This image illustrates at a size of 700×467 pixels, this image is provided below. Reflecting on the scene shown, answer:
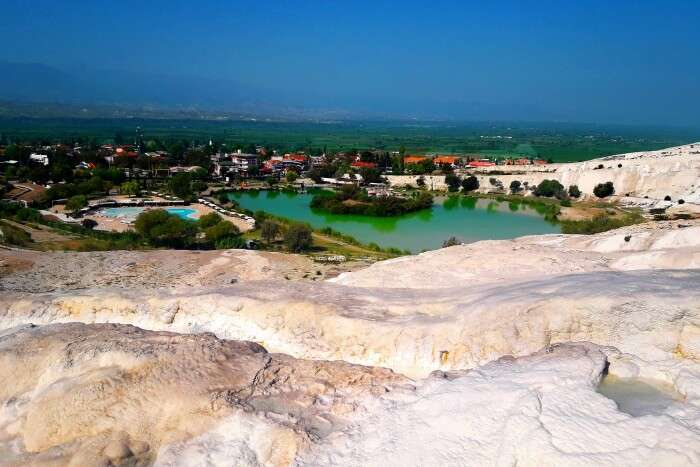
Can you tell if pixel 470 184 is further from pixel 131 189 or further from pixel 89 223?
pixel 89 223

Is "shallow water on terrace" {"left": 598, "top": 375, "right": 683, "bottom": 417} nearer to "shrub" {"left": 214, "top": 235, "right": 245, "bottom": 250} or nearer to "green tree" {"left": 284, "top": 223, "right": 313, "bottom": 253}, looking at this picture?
"green tree" {"left": 284, "top": 223, "right": 313, "bottom": 253}

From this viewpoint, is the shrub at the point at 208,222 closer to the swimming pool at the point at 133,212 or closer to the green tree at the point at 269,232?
the green tree at the point at 269,232

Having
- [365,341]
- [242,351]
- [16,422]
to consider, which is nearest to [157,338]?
[242,351]

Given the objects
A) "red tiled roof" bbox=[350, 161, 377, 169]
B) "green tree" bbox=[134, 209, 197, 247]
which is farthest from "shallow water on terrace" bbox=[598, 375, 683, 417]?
"red tiled roof" bbox=[350, 161, 377, 169]

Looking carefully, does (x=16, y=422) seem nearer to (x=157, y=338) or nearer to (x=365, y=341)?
(x=157, y=338)

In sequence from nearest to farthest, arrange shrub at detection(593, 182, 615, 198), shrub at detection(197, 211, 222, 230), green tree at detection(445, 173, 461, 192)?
shrub at detection(197, 211, 222, 230) → shrub at detection(593, 182, 615, 198) → green tree at detection(445, 173, 461, 192)
